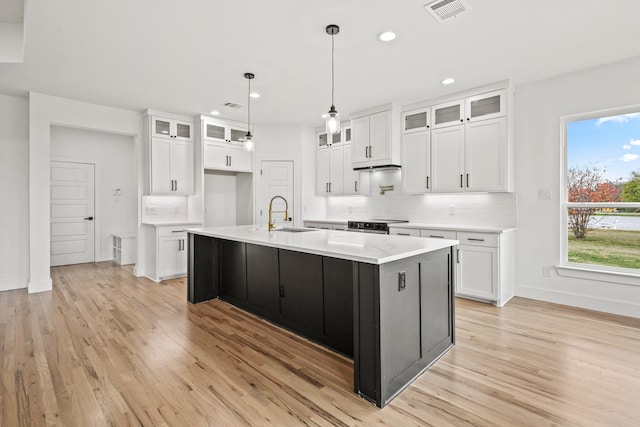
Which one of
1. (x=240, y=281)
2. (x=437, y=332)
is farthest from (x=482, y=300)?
(x=240, y=281)

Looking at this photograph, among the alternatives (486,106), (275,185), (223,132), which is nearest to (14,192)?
(223,132)

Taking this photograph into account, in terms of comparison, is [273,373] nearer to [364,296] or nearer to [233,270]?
[364,296]

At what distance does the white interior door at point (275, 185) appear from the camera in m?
6.36

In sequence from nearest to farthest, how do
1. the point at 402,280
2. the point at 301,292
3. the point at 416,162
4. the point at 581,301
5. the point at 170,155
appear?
the point at 402,280 < the point at 301,292 < the point at 581,301 < the point at 416,162 < the point at 170,155

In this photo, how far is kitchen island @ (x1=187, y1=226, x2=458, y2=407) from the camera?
2045 millimetres

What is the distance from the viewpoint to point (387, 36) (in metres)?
3.02

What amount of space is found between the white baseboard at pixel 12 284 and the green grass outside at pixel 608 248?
739 cm

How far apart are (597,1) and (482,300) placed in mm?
3089

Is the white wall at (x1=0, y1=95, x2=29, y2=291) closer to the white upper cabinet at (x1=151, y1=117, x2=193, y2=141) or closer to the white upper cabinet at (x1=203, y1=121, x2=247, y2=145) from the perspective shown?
the white upper cabinet at (x1=151, y1=117, x2=193, y2=141)

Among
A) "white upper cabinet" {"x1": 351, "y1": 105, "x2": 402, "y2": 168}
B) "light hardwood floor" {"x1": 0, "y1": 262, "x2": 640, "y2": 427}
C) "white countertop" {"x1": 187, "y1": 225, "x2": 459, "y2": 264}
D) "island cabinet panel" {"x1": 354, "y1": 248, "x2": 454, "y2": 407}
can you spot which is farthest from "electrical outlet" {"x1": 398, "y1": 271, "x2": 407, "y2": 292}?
"white upper cabinet" {"x1": 351, "y1": 105, "x2": 402, "y2": 168}

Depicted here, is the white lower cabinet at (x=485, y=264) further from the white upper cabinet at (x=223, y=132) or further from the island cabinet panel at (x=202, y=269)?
the white upper cabinet at (x=223, y=132)

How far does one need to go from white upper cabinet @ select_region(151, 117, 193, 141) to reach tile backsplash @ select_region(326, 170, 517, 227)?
2.87m

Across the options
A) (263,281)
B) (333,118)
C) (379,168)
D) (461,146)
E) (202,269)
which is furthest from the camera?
(379,168)

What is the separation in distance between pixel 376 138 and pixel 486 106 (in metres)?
1.59
